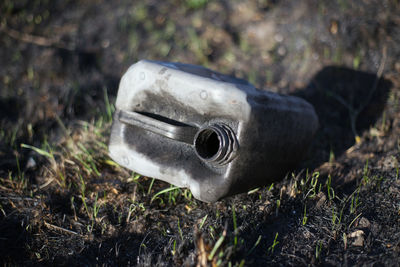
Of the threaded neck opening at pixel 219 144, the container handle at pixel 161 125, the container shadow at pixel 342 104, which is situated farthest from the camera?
the container shadow at pixel 342 104

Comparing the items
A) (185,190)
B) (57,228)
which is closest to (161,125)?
(185,190)

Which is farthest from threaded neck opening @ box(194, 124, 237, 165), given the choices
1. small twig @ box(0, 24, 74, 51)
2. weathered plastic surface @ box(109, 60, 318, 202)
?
small twig @ box(0, 24, 74, 51)

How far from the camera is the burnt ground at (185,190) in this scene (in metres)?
1.81

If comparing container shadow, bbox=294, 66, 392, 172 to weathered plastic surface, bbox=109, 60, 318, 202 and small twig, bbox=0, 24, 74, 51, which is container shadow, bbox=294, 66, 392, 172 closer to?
weathered plastic surface, bbox=109, 60, 318, 202

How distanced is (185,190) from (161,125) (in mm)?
427

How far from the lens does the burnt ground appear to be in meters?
1.81

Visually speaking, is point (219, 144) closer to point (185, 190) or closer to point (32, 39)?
point (185, 190)

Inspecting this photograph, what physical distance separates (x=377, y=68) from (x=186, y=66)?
1.66 m

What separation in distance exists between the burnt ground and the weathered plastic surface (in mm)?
171

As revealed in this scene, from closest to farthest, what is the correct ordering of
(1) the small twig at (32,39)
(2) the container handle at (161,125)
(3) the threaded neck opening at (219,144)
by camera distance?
(3) the threaded neck opening at (219,144), (2) the container handle at (161,125), (1) the small twig at (32,39)

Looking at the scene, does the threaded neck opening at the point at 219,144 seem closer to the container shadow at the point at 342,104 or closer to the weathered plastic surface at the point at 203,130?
the weathered plastic surface at the point at 203,130

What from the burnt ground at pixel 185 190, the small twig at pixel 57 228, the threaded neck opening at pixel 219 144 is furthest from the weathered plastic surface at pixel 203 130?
the small twig at pixel 57 228

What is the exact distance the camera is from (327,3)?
3277 mm

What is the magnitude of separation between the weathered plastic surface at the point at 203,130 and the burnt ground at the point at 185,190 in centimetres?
17
